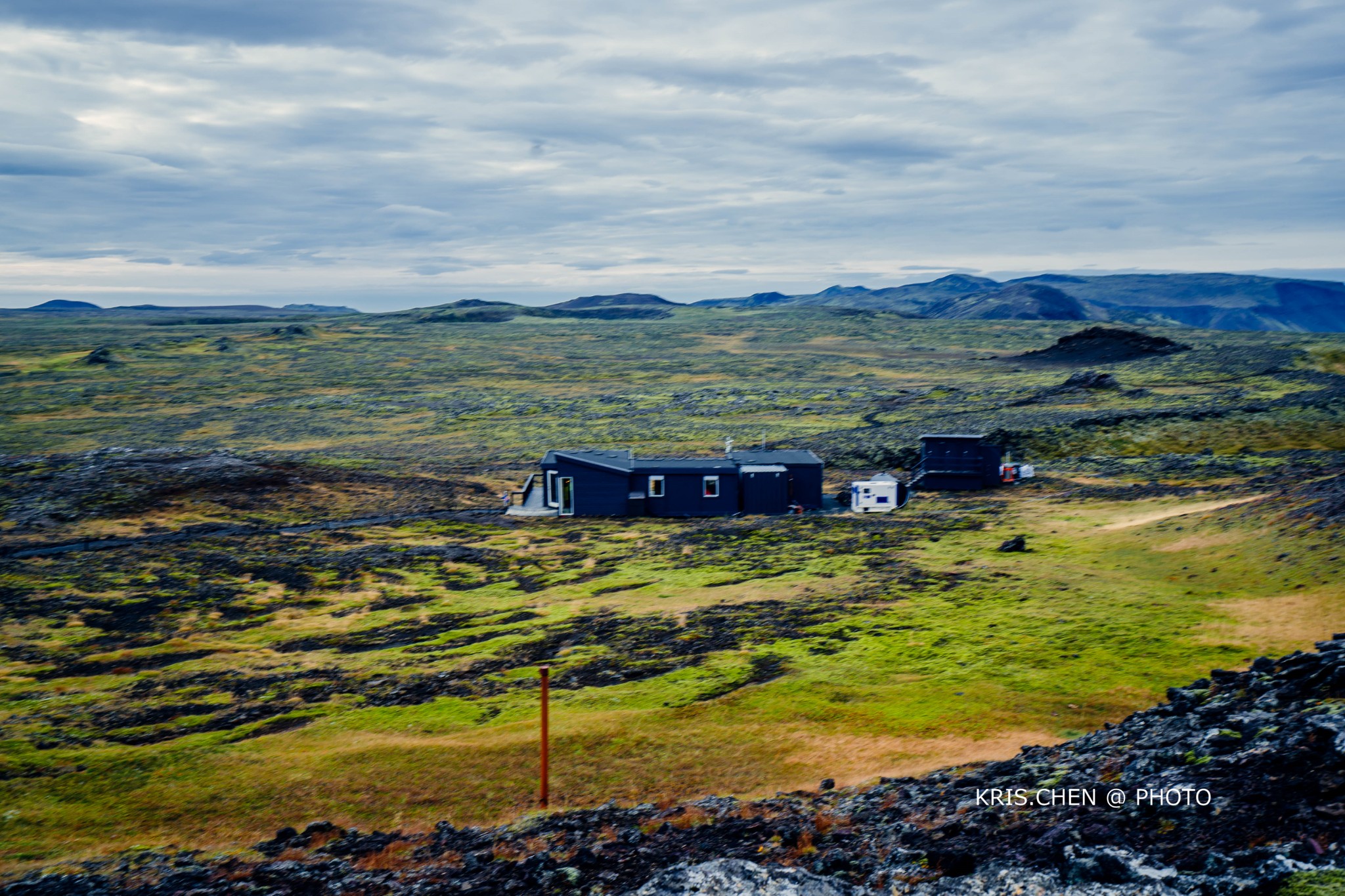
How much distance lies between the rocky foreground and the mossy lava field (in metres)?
1.19

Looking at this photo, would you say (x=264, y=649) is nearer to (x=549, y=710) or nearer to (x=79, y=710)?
(x=79, y=710)

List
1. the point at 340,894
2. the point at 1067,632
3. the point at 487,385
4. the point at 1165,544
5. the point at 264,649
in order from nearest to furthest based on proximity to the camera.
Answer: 1. the point at 340,894
2. the point at 1067,632
3. the point at 264,649
4. the point at 1165,544
5. the point at 487,385

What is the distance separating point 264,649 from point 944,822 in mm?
21629

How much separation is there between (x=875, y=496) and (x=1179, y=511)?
14.6 m

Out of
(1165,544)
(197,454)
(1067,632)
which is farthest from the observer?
(197,454)

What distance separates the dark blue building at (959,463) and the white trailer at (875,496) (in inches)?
188

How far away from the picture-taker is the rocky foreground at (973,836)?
1102 cm

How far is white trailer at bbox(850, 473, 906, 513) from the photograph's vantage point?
48.1 meters

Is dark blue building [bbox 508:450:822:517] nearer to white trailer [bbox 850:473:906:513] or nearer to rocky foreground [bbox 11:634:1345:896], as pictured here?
→ white trailer [bbox 850:473:906:513]

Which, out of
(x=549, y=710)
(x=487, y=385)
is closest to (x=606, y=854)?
(x=549, y=710)

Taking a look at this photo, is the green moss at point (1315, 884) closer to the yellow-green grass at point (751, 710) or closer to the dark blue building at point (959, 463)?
the yellow-green grass at point (751, 710)

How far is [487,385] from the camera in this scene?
116 meters

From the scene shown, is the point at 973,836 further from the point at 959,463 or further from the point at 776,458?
the point at 959,463

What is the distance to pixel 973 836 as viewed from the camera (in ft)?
41.7
